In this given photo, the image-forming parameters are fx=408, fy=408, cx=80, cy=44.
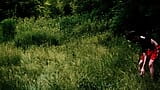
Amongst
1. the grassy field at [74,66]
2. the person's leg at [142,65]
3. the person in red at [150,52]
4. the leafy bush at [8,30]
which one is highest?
the person in red at [150,52]

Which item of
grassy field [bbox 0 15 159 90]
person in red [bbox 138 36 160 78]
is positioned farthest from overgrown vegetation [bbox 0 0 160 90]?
person in red [bbox 138 36 160 78]

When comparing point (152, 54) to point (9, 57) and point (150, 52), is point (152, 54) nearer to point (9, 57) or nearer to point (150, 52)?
point (150, 52)

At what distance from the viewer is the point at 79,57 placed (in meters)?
8.95

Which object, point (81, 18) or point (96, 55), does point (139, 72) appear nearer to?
point (96, 55)

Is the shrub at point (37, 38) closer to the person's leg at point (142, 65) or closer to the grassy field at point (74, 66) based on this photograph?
the grassy field at point (74, 66)

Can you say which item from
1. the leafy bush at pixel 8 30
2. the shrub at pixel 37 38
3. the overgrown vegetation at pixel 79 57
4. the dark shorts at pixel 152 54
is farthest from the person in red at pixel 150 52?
the leafy bush at pixel 8 30

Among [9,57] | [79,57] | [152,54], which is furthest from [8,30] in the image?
[152,54]

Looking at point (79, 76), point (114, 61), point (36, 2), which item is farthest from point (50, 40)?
point (36, 2)

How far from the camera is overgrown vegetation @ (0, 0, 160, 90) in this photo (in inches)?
266

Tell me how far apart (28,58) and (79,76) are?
253cm

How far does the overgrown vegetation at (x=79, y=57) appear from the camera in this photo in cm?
675

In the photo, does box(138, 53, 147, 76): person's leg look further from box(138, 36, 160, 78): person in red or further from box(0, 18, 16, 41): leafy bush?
box(0, 18, 16, 41): leafy bush

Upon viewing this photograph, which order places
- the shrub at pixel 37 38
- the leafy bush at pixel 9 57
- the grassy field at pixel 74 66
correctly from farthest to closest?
the shrub at pixel 37 38
the leafy bush at pixel 9 57
the grassy field at pixel 74 66

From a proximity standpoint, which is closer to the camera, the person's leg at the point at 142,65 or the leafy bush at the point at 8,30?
the person's leg at the point at 142,65
